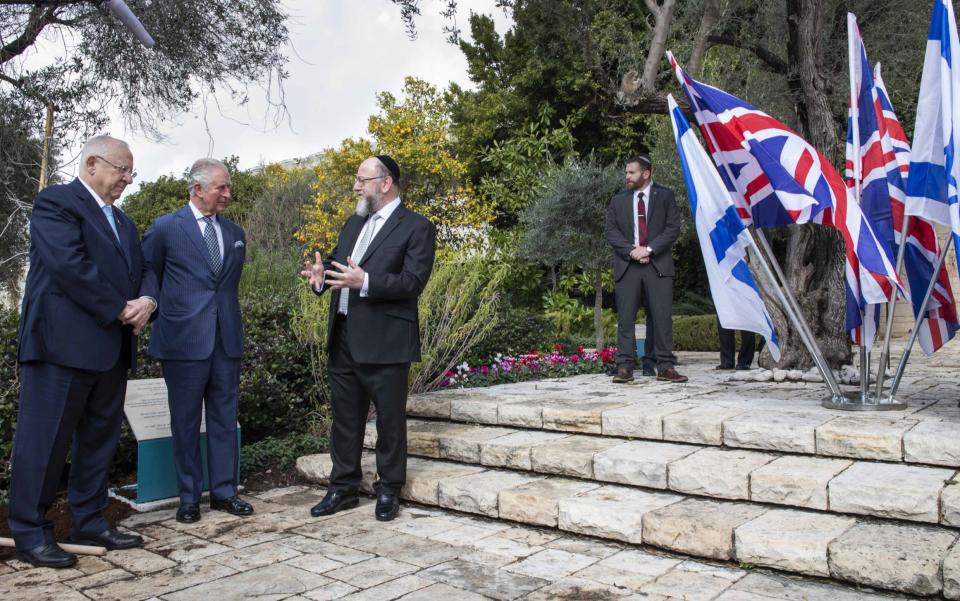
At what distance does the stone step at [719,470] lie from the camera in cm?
317

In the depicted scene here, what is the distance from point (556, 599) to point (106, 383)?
2.41 metres

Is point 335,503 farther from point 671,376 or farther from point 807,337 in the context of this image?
point 671,376

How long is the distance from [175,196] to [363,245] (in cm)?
2516

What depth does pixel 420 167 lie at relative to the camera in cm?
1730

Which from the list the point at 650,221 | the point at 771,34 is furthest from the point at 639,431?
the point at 771,34

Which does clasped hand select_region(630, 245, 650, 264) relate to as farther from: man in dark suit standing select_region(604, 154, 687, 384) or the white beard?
the white beard

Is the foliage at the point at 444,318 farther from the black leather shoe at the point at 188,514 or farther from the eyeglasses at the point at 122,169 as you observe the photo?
the eyeglasses at the point at 122,169

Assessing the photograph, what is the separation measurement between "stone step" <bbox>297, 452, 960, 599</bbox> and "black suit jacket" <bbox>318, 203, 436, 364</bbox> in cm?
86

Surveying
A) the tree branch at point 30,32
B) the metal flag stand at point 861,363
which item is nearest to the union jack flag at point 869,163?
the metal flag stand at point 861,363

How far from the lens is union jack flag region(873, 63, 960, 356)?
4.56m

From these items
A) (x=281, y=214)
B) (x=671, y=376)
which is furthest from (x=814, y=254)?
(x=281, y=214)

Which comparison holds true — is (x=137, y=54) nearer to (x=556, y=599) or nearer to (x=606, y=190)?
(x=556, y=599)

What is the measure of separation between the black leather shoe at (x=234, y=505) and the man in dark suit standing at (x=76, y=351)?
606 mm

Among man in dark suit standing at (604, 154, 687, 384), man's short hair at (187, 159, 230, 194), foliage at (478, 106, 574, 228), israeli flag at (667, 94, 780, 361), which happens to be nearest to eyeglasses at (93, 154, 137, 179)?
man's short hair at (187, 159, 230, 194)
